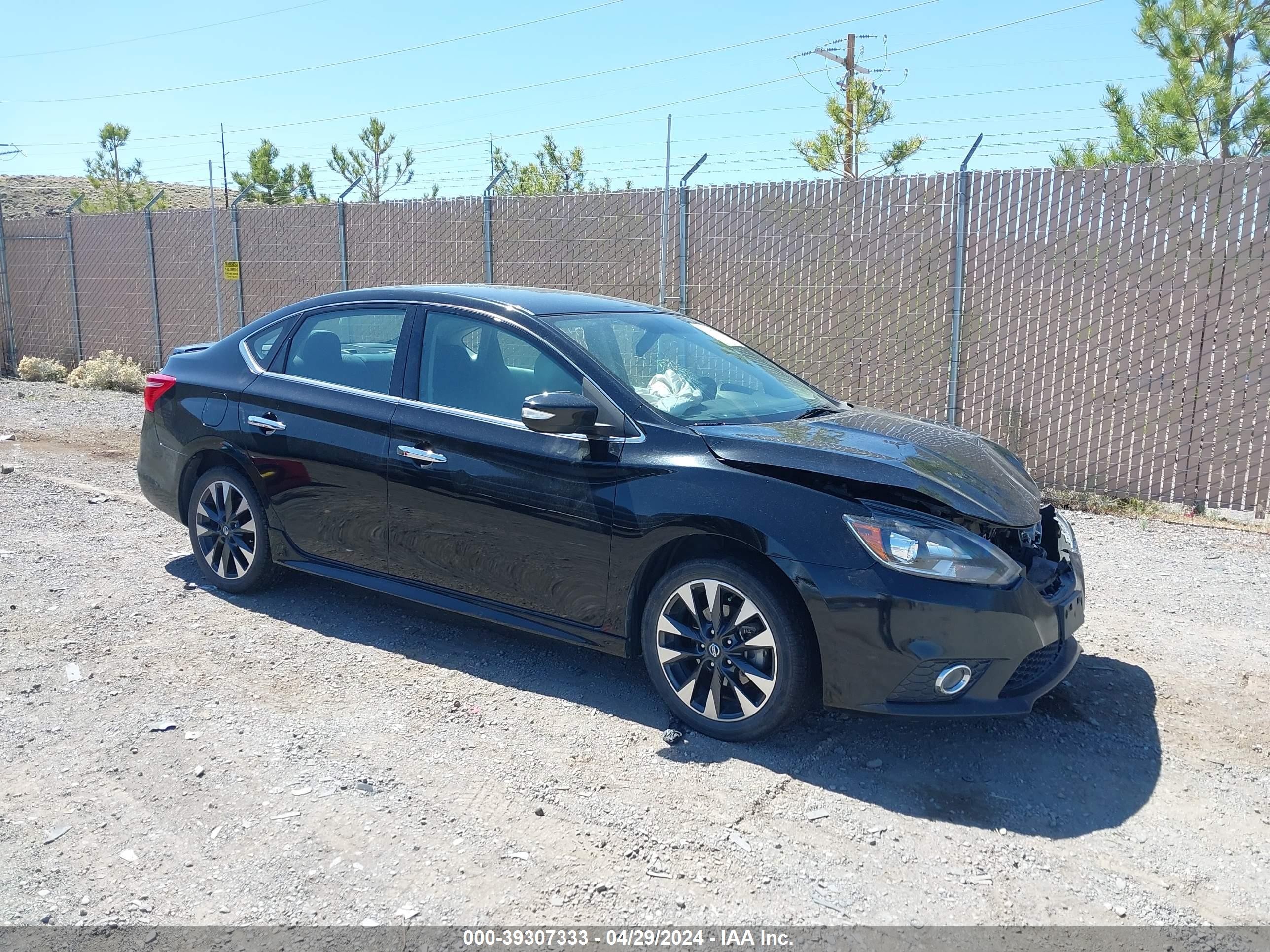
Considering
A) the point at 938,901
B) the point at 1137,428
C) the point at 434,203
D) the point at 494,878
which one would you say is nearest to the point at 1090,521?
the point at 1137,428

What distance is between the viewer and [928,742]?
4.30 m

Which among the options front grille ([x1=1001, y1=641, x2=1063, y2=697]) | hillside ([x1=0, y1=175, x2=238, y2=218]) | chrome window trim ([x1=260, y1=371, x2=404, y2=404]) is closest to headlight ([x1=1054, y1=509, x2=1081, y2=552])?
front grille ([x1=1001, y1=641, x2=1063, y2=697])

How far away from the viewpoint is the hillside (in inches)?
2493

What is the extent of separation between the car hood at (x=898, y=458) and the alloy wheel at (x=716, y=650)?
0.55m

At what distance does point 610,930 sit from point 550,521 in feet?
6.22

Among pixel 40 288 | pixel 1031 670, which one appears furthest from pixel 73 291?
pixel 1031 670

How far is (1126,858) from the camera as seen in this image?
3471mm

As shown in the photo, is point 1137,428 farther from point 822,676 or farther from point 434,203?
point 434,203

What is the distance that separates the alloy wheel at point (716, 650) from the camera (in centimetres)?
407

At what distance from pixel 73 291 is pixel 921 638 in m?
18.3

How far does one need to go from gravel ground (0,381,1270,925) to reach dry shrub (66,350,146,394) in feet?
37.9

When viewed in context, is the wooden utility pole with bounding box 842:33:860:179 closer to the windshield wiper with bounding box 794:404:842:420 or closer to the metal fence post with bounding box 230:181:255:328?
the metal fence post with bounding box 230:181:255:328

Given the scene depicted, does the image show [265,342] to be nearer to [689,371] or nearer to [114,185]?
[689,371]

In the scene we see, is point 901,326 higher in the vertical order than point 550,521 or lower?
higher
